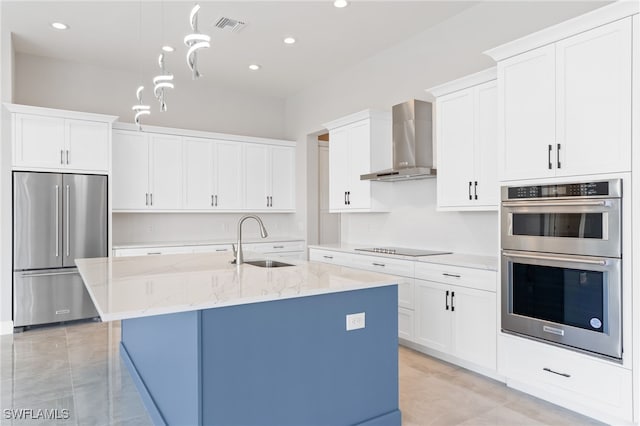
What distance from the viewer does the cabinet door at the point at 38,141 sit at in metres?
4.42

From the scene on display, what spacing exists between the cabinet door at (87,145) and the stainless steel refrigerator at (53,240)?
14 centimetres

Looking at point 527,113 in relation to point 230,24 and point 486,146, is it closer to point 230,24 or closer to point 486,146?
point 486,146

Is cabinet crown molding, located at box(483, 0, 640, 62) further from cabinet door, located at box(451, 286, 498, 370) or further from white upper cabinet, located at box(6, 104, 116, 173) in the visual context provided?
white upper cabinet, located at box(6, 104, 116, 173)

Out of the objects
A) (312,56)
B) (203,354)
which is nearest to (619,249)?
(203,354)

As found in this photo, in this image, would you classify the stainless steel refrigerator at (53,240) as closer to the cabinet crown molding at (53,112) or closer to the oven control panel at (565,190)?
the cabinet crown molding at (53,112)

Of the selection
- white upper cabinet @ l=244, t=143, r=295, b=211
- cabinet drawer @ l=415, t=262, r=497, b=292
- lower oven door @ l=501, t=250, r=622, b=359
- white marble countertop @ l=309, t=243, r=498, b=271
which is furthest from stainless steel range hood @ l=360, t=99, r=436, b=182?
white upper cabinet @ l=244, t=143, r=295, b=211

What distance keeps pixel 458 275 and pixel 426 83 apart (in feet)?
7.09

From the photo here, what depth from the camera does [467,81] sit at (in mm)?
3496

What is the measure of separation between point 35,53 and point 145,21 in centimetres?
189

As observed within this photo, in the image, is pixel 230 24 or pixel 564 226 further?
pixel 230 24

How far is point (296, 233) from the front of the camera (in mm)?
6535

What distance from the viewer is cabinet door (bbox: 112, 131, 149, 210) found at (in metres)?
5.18

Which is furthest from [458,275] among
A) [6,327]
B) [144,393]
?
[6,327]

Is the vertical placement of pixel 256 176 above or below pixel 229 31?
below
